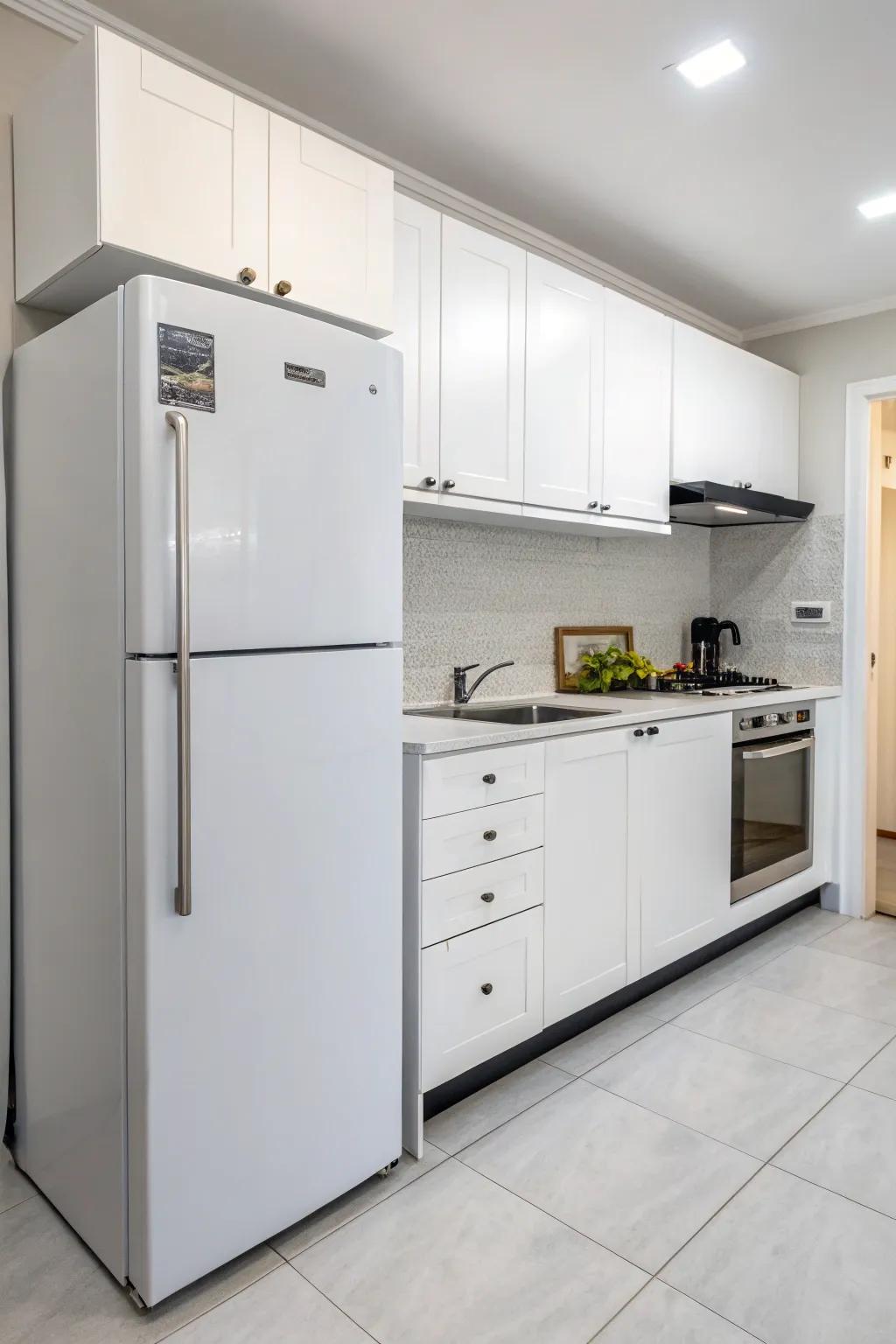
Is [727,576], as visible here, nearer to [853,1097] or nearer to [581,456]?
[581,456]

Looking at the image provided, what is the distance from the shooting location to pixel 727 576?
4199 mm

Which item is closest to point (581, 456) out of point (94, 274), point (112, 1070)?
point (94, 274)

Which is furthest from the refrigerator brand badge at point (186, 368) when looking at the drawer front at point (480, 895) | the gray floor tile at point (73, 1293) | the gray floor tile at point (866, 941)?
the gray floor tile at point (866, 941)

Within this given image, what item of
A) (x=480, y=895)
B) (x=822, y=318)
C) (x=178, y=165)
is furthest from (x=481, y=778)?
(x=822, y=318)

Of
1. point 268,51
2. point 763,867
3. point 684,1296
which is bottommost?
point 684,1296

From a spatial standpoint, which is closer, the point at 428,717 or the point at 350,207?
the point at 350,207

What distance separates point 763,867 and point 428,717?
159 cm

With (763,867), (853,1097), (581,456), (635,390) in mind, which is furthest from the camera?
(763,867)

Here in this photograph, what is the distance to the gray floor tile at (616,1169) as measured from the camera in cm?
182

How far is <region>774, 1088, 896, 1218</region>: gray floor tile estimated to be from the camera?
A: 6.40 feet

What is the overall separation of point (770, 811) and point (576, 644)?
98 centimetres

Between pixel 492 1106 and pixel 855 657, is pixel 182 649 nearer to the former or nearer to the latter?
pixel 492 1106

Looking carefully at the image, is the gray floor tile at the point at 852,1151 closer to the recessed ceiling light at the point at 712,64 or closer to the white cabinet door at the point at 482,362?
the white cabinet door at the point at 482,362

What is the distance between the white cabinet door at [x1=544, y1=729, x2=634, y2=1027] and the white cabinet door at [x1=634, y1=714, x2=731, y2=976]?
0.10 m
